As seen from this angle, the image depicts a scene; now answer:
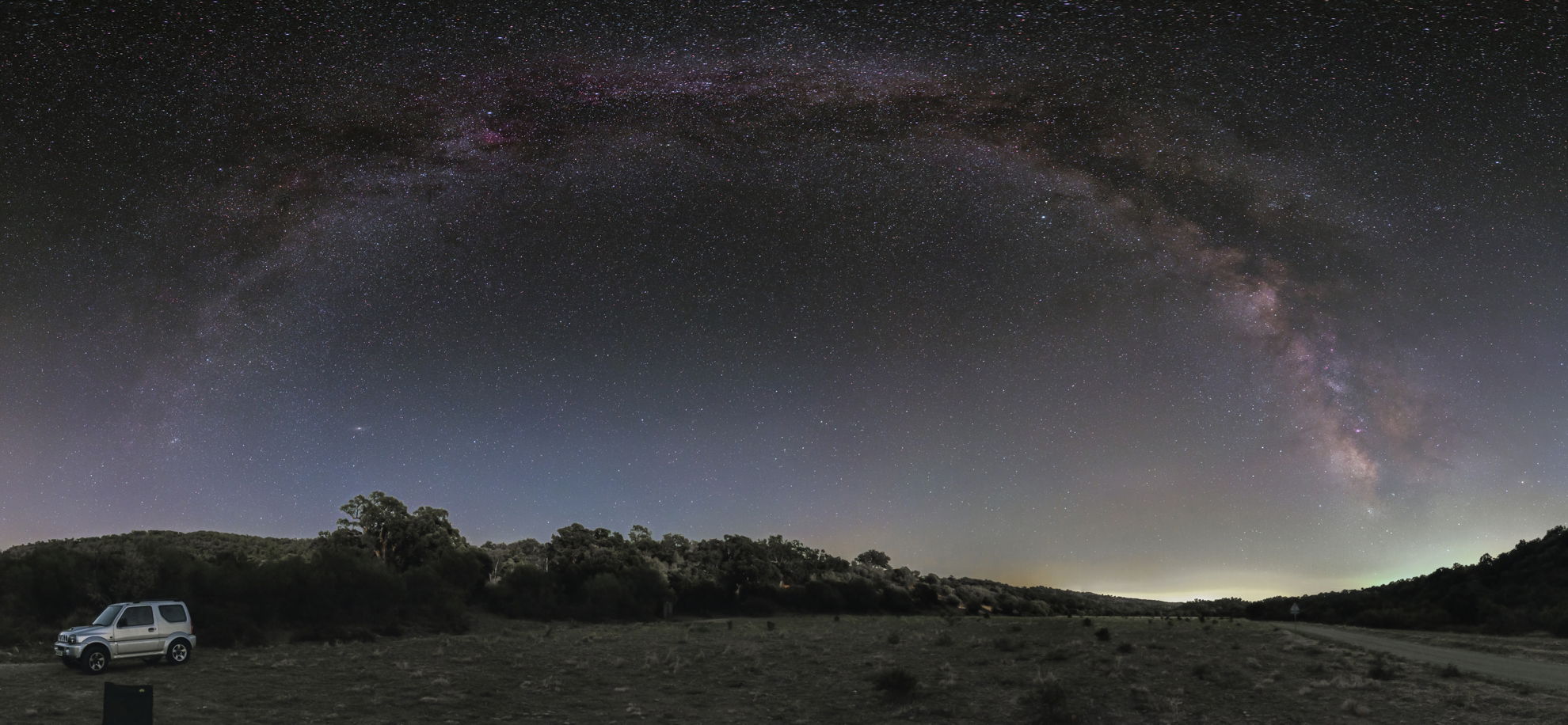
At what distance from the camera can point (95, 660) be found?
2492 centimetres

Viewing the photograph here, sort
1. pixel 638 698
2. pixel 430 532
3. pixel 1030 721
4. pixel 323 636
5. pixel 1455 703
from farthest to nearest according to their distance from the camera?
pixel 430 532
pixel 323 636
pixel 638 698
pixel 1030 721
pixel 1455 703

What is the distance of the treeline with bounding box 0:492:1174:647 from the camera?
38094 mm

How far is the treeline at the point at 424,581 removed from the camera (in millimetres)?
38094

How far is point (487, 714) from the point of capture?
21703mm

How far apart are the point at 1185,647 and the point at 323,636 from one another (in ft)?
121

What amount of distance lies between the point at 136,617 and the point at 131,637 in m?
0.60

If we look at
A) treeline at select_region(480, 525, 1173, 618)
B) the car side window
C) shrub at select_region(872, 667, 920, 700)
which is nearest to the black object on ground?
shrub at select_region(872, 667, 920, 700)

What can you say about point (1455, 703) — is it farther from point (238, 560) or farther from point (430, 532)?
point (430, 532)

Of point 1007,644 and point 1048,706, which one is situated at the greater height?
point 1048,706

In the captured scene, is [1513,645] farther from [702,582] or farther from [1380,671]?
[702,582]

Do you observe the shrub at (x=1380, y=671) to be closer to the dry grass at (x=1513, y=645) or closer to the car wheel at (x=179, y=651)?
the dry grass at (x=1513, y=645)

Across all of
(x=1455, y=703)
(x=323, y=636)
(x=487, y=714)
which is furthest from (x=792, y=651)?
(x=323, y=636)

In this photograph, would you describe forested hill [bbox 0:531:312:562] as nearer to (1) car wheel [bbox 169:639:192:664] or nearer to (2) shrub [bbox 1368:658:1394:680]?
(1) car wheel [bbox 169:639:192:664]

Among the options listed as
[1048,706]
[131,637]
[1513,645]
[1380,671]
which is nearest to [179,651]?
[131,637]
